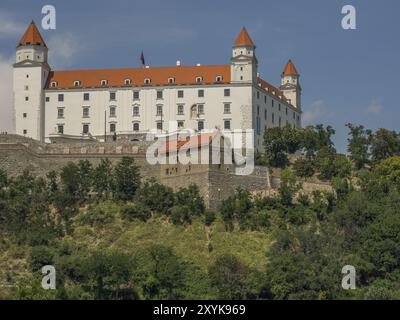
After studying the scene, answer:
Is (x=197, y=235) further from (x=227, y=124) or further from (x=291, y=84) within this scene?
(x=291, y=84)

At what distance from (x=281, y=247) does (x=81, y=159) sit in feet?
67.0

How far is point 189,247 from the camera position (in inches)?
2608

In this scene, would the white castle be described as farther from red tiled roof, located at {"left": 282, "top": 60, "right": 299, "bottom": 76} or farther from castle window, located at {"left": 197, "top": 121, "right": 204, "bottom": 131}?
red tiled roof, located at {"left": 282, "top": 60, "right": 299, "bottom": 76}

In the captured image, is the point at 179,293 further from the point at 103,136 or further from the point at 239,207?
the point at 103,136

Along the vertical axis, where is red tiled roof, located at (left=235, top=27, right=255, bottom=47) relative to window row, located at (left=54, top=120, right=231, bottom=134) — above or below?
above

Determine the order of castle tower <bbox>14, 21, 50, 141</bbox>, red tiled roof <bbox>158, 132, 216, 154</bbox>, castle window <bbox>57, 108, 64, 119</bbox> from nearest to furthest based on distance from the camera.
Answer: red tiled roof <bbox>158, 132, 216, 154</bbox>, castle tower <bbox>14, 21, 50, 141</bbox>, castle window <bbox>57, 108, 64, 119</bbox>

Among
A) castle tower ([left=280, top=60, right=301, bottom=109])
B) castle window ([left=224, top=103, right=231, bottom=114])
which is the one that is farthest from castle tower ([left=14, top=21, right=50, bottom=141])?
castle tower ([left=280, top=60, right=301, bottom=109])

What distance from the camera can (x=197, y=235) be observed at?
6756cm

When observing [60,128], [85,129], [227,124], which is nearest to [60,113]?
[60,128]

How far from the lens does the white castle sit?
85.8 meters

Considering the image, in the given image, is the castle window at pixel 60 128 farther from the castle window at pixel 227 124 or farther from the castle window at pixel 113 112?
the castle window at pixel 227 124

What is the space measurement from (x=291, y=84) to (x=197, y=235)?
34.0 m

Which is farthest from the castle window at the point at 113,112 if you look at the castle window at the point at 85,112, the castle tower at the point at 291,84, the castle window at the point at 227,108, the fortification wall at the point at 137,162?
the castle tower at the point at 291,84

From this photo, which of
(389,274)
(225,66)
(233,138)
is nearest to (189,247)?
(389,274)
